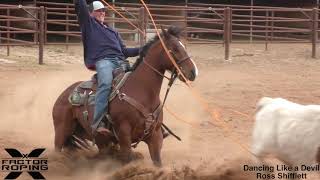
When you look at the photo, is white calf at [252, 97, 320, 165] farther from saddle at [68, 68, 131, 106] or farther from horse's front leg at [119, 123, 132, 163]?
saddle at [68, 68, 131, 106]

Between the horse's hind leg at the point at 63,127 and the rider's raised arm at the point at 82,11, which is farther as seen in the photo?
the horse's hind leg at the point at 63,127

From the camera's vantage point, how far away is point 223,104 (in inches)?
411

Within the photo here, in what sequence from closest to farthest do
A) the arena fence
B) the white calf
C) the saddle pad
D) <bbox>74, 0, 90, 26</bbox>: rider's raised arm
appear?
the white calf
the saddle pad
<bbox>74, 0, 90, 26</bbox>: rider's raised arm
the arena fence

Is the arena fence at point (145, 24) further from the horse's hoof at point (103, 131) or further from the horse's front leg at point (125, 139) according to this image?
the horse's front leg at point (125, 139)

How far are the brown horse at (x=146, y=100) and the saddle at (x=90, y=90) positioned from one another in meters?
0.06

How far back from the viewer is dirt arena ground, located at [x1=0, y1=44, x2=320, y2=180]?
596 cm

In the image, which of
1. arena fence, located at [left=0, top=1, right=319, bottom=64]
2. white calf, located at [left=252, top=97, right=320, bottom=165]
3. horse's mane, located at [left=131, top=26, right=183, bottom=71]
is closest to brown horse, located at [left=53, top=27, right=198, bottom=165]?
horse's mane, located at [left=131, top=26, right=183, bottom=71]

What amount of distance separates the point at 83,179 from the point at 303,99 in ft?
19.8

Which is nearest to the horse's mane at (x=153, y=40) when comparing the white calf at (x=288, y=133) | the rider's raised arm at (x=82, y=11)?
the rider's raised arm at (x=82, y=11)

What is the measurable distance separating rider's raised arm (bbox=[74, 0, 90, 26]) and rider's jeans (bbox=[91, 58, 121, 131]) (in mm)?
465

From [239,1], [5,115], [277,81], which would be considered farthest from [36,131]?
[239,1]

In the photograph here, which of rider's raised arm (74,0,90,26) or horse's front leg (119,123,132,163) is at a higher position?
rider's raised arm (74,0,90,26)

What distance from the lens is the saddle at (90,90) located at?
6086mm

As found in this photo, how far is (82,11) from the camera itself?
6.25 meters
